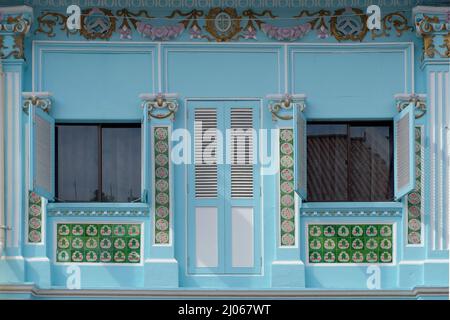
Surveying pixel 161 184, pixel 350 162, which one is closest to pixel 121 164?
pixel 161 184

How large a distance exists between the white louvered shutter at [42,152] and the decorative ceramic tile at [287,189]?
9.93ft

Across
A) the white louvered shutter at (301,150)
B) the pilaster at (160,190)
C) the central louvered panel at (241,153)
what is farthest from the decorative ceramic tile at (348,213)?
the pilaster at (160,190)

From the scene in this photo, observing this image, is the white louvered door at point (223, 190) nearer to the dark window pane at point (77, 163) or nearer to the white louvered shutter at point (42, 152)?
the dark window pane at point (77, 163)

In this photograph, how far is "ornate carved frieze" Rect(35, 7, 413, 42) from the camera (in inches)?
1001

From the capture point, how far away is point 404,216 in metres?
25.1

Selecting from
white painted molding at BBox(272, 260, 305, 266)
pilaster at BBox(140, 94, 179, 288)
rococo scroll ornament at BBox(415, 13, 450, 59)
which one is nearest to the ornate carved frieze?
rococo scroll ornament at BBox(415, 13, 450, 59)

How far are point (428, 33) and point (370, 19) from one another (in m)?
0.79

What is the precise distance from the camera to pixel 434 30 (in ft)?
82.8

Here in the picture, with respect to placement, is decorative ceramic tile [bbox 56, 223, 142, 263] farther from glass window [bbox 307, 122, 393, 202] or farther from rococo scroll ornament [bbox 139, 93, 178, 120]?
glass window [bbox 307, 122, 393, 202]

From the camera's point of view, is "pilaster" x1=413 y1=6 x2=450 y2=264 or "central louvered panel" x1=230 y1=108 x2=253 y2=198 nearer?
A: "pilaster" x1=413 y1=6 x2=450 y2=264

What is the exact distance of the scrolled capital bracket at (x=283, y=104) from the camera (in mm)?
25234

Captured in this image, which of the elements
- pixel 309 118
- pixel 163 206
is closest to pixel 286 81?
pixel 309 118

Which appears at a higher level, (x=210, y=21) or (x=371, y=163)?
(x=210, y=21)

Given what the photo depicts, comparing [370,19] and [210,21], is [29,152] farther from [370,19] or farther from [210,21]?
[370,19]
